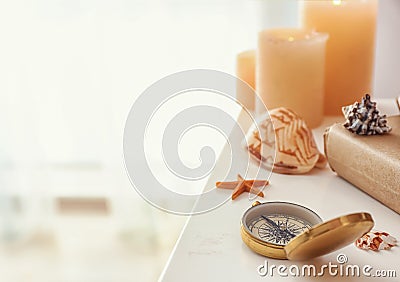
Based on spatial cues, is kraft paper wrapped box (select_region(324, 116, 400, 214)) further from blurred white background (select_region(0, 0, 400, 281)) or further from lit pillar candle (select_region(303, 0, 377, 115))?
blurred white background (select_region(0, 0, 400, 281))

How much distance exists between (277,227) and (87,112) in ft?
3.34

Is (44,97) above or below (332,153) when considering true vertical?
below

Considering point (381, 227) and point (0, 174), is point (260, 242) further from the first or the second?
point (0, 174)

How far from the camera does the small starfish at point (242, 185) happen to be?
795mm

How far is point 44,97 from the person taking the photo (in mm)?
1636

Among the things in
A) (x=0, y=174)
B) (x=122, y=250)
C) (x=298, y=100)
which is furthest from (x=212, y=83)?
(x=0, y=174)

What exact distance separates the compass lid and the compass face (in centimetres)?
4

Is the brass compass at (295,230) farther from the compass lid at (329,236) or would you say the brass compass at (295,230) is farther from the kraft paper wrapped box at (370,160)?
the kraft paper wrapped box at (370,160)

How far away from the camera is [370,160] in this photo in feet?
2.52

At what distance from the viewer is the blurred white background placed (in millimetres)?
1458

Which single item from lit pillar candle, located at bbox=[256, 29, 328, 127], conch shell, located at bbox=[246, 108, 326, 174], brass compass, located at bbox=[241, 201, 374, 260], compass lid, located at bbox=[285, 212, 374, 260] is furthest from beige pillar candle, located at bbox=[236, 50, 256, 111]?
compass lid, located at bbox=[285, 212, 374, 260]

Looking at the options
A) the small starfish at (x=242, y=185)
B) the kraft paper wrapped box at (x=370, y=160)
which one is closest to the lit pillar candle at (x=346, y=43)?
the kraft paper wrapped box at (x=370, y=160)

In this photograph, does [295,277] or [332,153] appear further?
[332,153]

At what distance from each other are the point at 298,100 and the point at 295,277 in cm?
43
